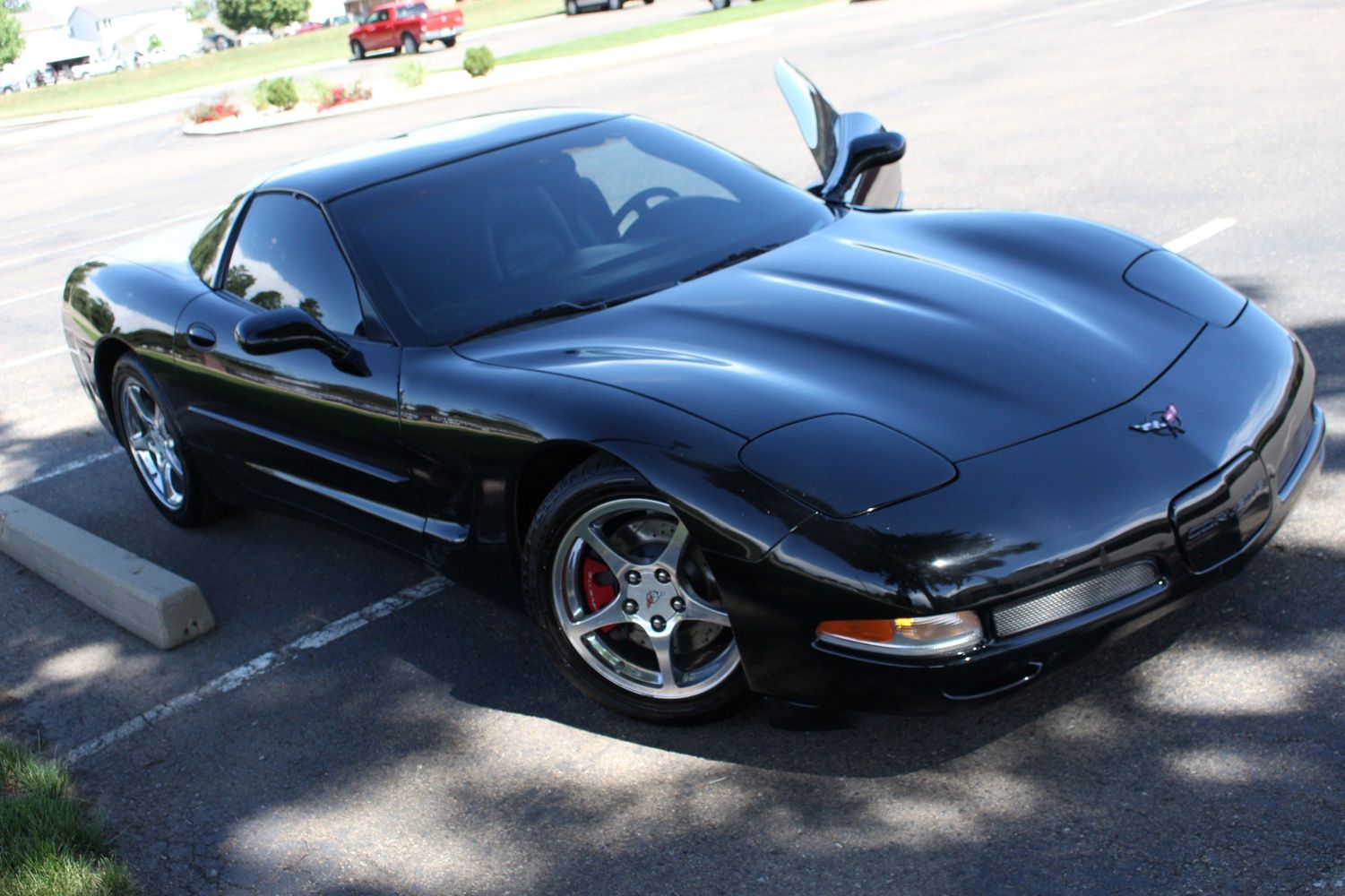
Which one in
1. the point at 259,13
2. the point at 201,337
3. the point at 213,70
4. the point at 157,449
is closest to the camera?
the point at 201,337

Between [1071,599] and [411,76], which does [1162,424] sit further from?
[411,76]

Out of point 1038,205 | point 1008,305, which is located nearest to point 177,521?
point 1008,305

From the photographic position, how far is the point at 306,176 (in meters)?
4.86

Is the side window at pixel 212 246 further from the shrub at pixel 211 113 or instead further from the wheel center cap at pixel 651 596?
the shrub at pixel 211 113

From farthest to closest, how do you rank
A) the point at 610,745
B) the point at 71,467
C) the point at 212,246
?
the point at 71,467 → the point at 212,246 → the point at 610,745

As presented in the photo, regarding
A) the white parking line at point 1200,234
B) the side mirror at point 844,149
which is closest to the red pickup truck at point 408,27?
the white parking line at point 1200,234

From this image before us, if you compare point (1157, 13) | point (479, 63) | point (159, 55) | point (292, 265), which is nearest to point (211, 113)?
point (479, 63)

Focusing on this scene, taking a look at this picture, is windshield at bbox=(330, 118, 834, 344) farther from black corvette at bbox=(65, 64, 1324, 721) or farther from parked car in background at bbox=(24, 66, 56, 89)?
parked car in background at bbox=(24, 66, 56, 89)

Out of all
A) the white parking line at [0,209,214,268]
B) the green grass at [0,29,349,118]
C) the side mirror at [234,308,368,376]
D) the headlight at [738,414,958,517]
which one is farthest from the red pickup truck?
the headlight at [738,414,958,517]

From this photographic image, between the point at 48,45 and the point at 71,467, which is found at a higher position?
the point at 71,467

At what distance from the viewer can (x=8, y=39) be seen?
9362cm

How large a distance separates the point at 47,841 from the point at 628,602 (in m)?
1.51

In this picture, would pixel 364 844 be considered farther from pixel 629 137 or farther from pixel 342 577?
pixel 629 137

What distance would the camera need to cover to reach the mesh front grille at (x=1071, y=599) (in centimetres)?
299
